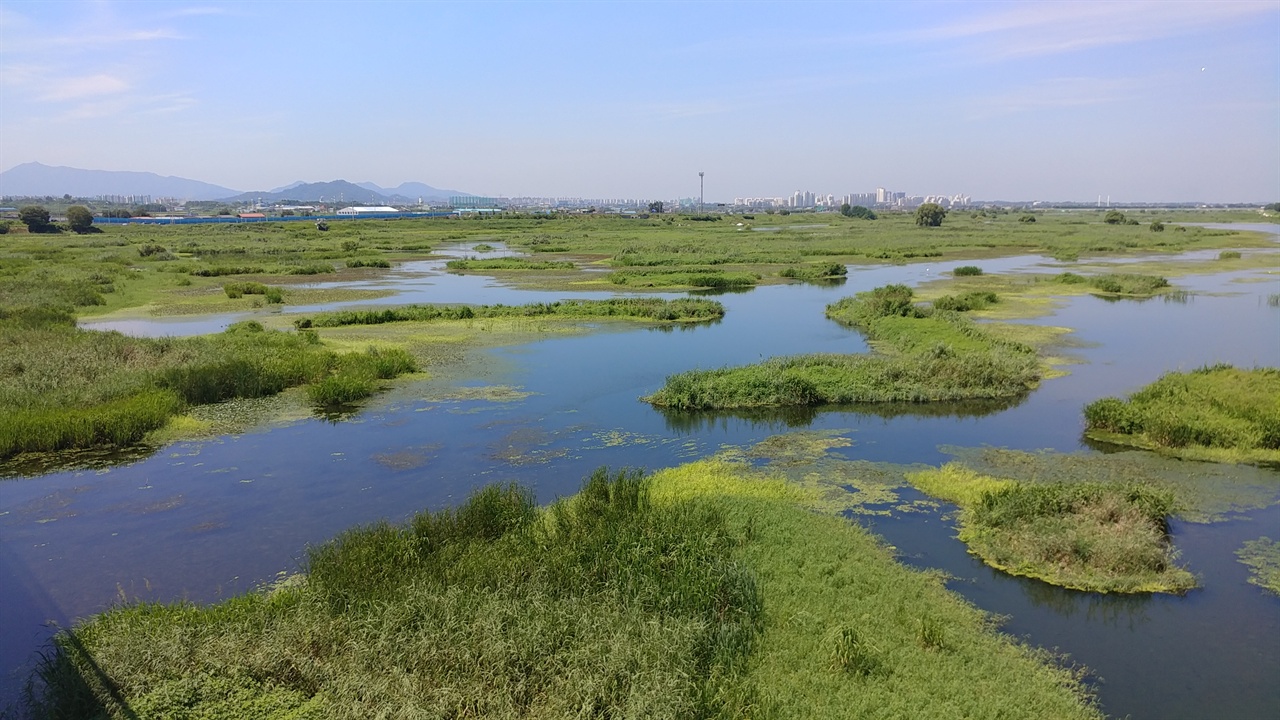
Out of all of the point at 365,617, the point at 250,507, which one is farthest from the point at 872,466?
the point at 250,507

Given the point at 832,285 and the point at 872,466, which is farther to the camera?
the point at 832,285

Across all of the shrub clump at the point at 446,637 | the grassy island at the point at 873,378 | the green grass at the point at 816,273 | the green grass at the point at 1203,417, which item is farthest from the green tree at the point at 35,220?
the green grass at the point at 1203,417

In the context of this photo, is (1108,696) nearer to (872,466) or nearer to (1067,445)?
(872,466)

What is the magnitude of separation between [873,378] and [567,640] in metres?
14.0

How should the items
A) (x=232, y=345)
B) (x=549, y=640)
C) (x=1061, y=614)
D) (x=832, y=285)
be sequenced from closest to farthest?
(x=549, y=640)
(x=1061, y=614)
(x=232, y=345)
(x=832, y=285)

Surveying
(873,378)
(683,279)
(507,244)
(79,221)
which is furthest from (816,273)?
(79,221)

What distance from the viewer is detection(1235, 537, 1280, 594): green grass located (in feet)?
33.3

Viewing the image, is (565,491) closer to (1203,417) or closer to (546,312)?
(1203,417)

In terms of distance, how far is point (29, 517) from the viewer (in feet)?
41.0

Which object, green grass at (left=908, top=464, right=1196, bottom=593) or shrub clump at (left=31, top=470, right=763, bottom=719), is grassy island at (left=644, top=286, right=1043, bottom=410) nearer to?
green grass at (left=908, top=464, right=1196, bottom=593)

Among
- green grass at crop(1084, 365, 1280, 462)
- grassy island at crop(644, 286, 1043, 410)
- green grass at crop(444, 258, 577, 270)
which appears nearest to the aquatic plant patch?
green grass at crop(444, 258, 577, 270)

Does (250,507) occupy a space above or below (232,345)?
below

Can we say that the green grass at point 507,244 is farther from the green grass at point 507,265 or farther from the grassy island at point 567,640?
the grassy island at point 567,640

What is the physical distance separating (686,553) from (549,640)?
2597 millimetres
